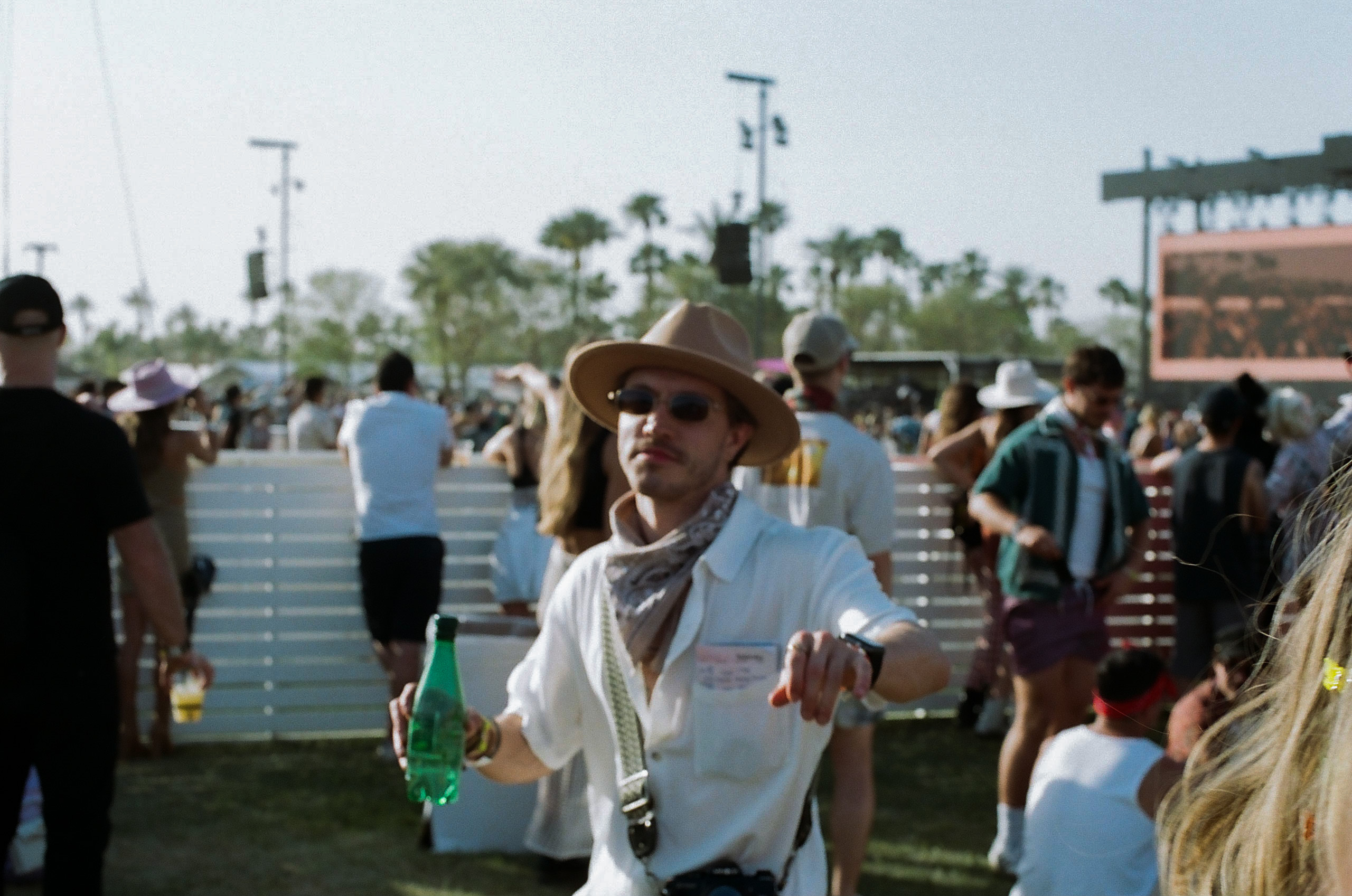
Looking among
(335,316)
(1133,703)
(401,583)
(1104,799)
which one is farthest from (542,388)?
(335,316)

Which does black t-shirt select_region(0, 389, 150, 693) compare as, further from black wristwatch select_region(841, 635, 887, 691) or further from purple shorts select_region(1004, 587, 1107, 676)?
purple shorts select_region(1004, 587, 1107, 676)

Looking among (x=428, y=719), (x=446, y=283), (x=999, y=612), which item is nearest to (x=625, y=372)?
(x=428, y=719)

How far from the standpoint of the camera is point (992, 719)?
7898 mm

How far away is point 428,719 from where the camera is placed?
7.63 feet

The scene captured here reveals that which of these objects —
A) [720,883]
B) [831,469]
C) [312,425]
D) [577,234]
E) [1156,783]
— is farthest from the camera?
[577,234]

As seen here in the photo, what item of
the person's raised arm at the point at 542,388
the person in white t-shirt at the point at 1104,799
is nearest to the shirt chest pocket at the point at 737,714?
the person in white t-shirt at the point at 1104,799

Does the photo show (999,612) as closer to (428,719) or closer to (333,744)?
(333,744)

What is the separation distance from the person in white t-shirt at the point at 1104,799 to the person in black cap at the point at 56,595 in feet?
8.17

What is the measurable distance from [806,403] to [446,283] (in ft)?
325

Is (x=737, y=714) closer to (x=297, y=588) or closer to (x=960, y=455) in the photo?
(x=960, y=455)

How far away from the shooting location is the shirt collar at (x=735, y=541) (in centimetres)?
258

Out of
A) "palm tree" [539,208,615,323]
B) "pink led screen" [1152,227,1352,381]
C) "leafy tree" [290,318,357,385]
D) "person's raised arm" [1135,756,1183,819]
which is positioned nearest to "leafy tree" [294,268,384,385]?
"leafy tree" [290,318,357,385]

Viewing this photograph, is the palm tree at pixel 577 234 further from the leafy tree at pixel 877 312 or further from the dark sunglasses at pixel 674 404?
the dark sunglasses at pixel 674 404

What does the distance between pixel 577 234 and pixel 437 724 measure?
310 feet
